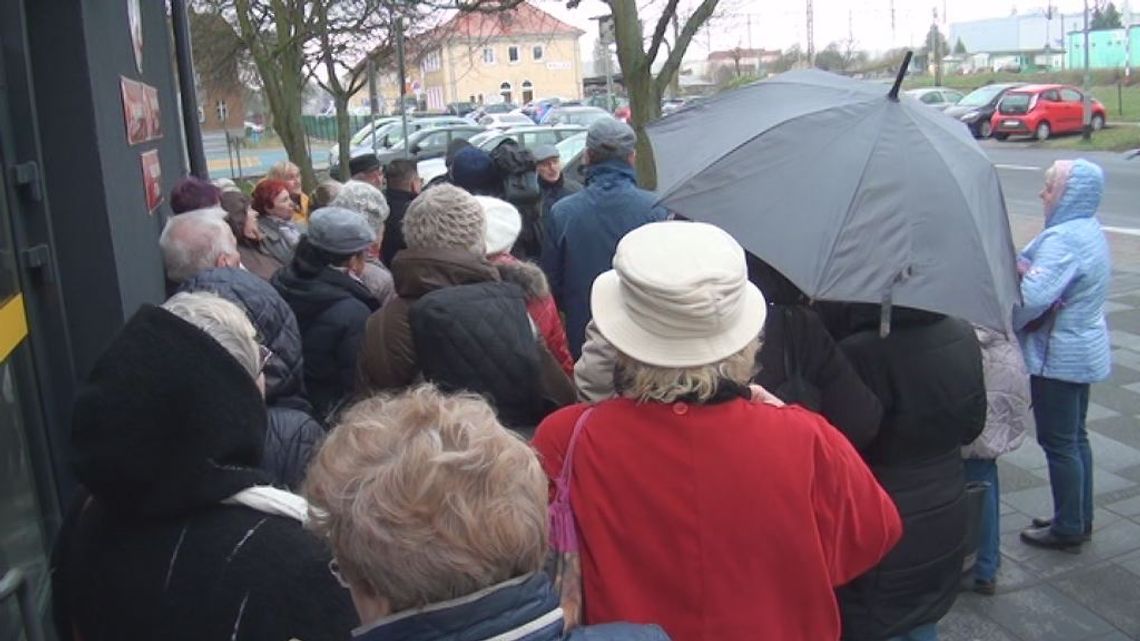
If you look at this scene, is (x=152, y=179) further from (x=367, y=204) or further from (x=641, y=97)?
(x=641, y=97)

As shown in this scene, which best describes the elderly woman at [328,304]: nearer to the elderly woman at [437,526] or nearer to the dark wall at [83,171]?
the dark wall at [83,171]

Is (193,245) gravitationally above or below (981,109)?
above

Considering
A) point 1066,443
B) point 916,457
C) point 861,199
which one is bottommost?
point 1066,443

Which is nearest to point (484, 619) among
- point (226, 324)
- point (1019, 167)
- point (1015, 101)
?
point (226, 324)

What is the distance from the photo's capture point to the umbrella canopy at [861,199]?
2.67 m

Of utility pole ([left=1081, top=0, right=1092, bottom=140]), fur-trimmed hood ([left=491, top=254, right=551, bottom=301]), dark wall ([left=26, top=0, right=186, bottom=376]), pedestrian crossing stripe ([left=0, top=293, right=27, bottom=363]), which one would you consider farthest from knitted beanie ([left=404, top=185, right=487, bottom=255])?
utility pole ([left=1081, top=0, right=1092, bottom=140])

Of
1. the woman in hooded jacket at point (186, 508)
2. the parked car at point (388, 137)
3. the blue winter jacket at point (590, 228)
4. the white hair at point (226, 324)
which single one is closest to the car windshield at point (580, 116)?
the parked car at point (388, 137)

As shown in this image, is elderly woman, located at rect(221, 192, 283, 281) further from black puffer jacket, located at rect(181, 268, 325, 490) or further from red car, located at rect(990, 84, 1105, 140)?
red car, located at rect(990, 84, 1105, 140)

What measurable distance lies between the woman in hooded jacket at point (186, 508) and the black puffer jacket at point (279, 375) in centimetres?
79

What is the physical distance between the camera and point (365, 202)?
531 centimetres

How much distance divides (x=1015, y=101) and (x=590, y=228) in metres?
29.0

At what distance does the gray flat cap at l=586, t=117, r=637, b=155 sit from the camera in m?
5.21

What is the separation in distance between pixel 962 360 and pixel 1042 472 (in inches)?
122

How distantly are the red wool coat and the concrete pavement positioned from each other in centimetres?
226
